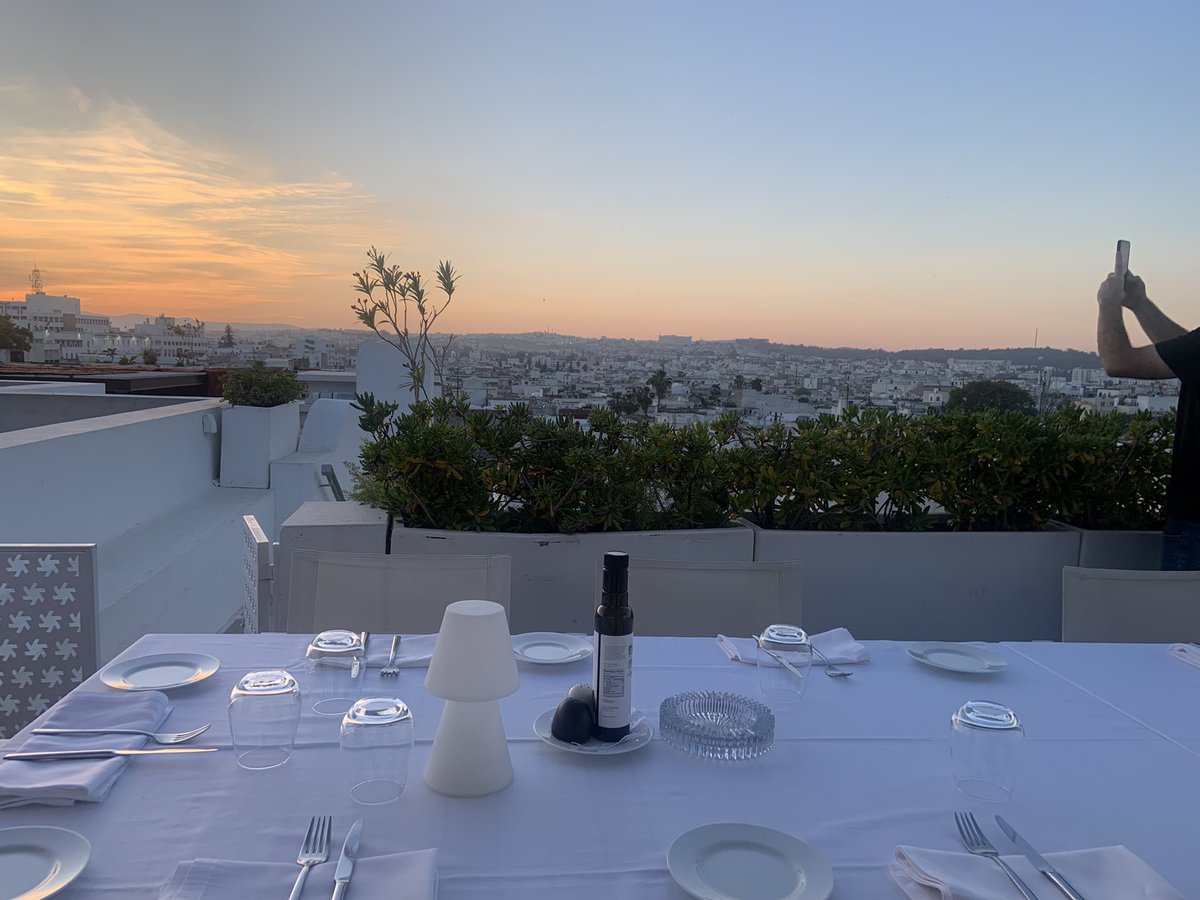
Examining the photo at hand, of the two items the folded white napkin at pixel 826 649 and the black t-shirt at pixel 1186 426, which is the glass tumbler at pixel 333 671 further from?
the black t-shirt at pixel 1186 426

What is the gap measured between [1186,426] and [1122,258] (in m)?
0.81

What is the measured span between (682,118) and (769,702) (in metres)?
4.52

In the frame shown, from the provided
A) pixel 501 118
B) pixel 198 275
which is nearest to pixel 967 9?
pixel 501 118

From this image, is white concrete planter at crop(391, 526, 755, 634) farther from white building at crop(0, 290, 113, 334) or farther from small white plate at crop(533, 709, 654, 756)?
white building at crop(0, 290, 113, 334)

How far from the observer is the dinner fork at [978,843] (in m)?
0.91

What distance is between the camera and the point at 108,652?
3781mm

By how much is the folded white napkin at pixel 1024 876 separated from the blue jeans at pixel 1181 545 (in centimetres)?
250

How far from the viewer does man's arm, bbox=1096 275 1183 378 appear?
326 cm

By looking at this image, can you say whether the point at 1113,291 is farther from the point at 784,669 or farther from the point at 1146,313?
the point at 784,669

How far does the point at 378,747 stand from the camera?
1107 millimetres

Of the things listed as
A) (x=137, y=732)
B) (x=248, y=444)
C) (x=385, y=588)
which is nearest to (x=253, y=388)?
(x=248, y=444)

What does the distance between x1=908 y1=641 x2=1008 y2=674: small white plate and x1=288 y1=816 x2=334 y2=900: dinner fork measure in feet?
4.13

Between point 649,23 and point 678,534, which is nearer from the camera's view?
point 678,534

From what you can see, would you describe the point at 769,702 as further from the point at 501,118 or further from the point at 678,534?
the point at 501,118
